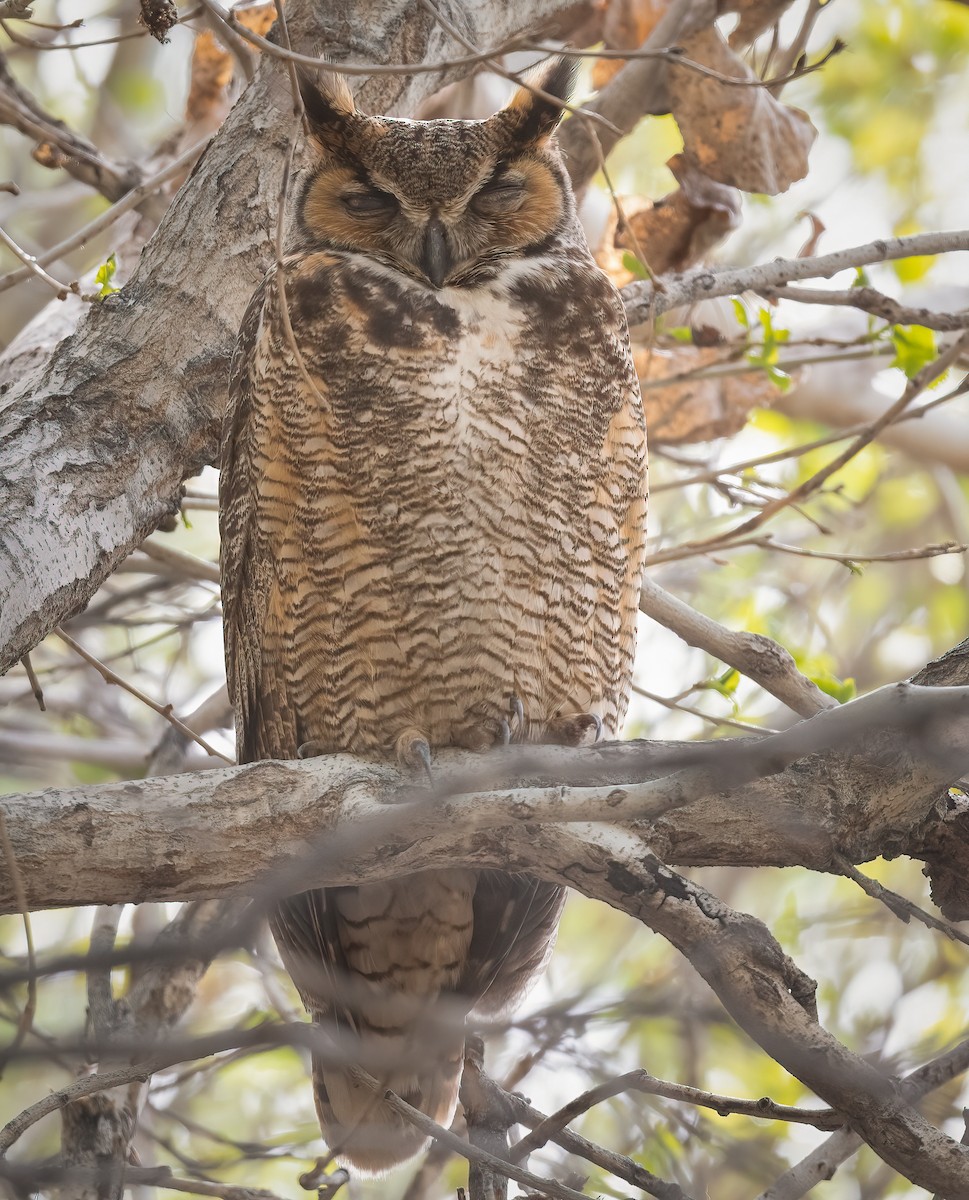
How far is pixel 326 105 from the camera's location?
114 inches

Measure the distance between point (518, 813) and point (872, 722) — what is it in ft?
2.39

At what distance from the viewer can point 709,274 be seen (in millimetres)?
2988

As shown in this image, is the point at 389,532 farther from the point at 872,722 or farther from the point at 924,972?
the point at 924,972

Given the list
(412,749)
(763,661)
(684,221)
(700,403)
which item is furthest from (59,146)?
(763,661)

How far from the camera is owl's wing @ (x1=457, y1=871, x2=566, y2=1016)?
9.32 ft

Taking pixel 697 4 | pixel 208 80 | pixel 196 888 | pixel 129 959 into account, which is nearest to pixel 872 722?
pixel 129 959

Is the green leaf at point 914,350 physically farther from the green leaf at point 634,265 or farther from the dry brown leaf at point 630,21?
the dry brown leaf at point 630,21

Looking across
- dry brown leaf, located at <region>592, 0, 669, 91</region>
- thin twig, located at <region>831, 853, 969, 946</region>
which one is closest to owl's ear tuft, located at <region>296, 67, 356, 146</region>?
dry brown leaf, located at <region>592, 0, 669, 91</region>


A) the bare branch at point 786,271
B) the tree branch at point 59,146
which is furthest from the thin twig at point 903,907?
the tree branch at point 59,146

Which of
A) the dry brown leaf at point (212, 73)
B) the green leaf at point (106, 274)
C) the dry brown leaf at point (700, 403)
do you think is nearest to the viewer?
the green leaf at point (106, 274)

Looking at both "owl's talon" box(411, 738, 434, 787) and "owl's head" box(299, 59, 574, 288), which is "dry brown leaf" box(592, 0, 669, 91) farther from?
"owl's talon" box(411, 738, 434, 787)

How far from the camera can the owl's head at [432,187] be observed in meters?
2.87

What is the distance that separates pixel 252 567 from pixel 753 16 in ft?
7.47

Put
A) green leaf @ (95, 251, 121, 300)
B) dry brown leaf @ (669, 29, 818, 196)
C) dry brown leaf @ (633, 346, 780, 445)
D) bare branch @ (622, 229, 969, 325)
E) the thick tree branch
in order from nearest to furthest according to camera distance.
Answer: the thick tree branch
bare branch @ (622, 229, 969, 325)
green leaf @ (95, 251, 121, 300)
dry brown leaf @ (669, 29, 818, 196)
dry brown leaf @ (633, 346, 780, 445)
